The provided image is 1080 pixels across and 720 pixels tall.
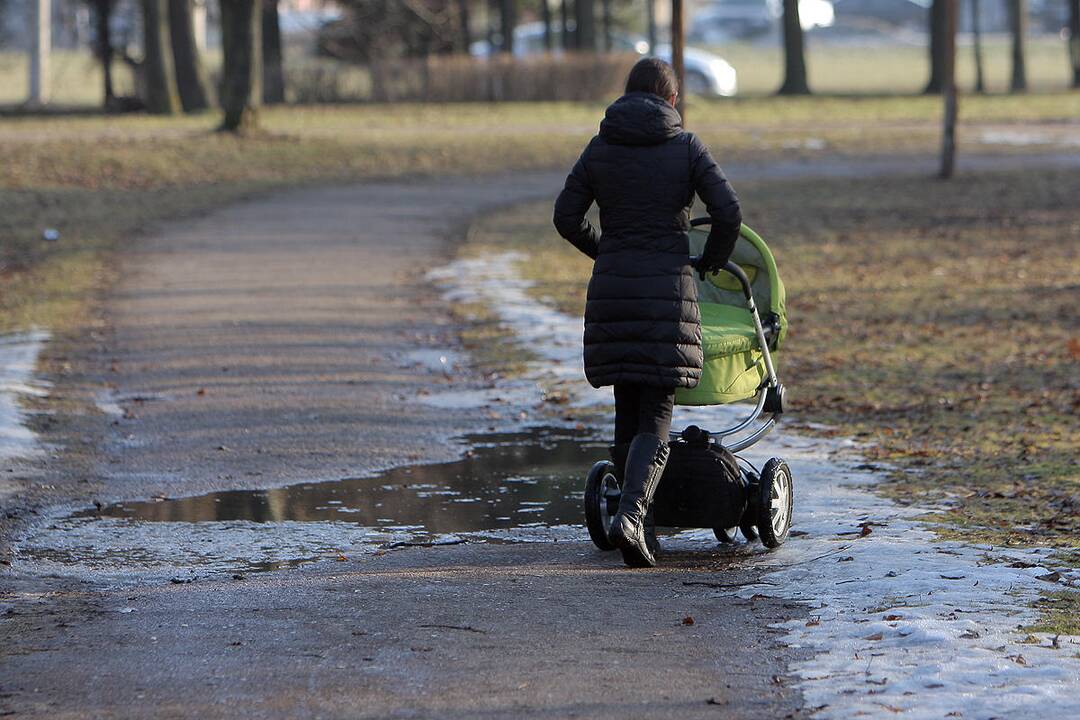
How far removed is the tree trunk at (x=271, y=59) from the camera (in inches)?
1641

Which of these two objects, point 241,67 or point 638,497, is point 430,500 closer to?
point 638,497

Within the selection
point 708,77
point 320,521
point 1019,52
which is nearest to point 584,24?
point 708,77

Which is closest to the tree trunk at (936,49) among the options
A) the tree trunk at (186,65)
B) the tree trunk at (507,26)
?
the tree trunk at (507,26)

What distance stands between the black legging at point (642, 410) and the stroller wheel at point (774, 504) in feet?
1.48

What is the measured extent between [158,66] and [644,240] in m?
32.3

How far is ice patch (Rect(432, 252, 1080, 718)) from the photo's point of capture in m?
4.69

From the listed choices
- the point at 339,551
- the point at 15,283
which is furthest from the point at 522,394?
the point at 15,283

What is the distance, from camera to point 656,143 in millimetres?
6098

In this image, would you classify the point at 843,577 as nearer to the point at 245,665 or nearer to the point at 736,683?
the point at 736,683

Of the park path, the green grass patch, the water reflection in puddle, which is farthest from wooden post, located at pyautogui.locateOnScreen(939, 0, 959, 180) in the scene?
the green grass patch

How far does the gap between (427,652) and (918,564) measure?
2006 mm

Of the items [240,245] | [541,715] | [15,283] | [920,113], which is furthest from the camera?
[920,113]

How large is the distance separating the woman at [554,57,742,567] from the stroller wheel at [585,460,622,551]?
24cm

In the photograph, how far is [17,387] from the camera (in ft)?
33.6
